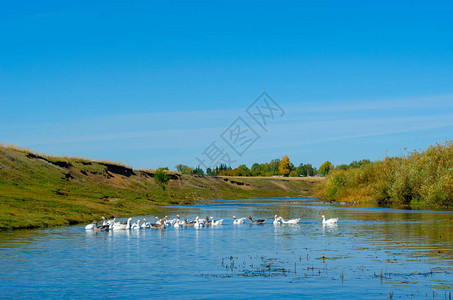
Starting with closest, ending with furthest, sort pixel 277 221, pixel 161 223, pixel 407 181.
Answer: pixel 161 223 < pixel 277 221 < pixel 407 181

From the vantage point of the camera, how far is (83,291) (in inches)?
730

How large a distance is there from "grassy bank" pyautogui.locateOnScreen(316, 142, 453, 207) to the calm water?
44.1 metres

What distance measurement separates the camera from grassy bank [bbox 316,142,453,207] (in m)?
79.7

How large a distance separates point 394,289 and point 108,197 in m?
60.8

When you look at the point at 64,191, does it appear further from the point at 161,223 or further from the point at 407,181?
the point at 407,181

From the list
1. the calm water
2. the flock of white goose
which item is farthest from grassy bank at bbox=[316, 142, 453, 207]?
the calm water

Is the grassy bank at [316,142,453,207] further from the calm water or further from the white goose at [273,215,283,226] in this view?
the calm water

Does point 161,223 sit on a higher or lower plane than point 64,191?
lower

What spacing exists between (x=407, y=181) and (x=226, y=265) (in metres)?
73.3

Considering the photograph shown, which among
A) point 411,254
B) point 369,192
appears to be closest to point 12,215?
point 411,254

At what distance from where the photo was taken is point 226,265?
79.9 ft

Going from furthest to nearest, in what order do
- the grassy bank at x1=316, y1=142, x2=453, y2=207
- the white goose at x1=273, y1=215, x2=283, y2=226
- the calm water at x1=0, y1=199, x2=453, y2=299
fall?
1. the grassy bank at x1=316, y1=142, x2=453, y2=207
2. the white goose at x1=273, y1=215, x2=283, y2=226
3. the calm water at x1=0, y1=199, x2=453, y2=299

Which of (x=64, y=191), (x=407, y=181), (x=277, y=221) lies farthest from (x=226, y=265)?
(x=407, y=181)

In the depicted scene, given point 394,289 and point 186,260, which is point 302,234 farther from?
point 394,289
